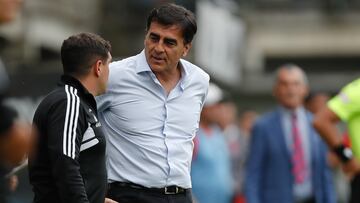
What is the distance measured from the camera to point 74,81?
7262 millimetres

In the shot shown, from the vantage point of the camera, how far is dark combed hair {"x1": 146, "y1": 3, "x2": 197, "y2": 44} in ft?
25.7

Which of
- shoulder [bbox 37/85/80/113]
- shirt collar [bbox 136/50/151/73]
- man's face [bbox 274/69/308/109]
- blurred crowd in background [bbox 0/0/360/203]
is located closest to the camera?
shoulder [bbox 37/85/80/113]

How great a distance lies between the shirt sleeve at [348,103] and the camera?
9352 mm

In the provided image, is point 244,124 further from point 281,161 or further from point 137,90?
point 137,90

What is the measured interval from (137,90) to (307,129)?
3997mm

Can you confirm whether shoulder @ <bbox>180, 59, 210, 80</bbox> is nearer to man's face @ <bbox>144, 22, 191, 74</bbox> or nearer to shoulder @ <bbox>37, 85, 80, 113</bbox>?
man's face @ <bbox>144, 22, 191, 74</bbox>

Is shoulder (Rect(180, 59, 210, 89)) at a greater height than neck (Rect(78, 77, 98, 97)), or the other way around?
neck (Rect(78, 77, 98, 97))

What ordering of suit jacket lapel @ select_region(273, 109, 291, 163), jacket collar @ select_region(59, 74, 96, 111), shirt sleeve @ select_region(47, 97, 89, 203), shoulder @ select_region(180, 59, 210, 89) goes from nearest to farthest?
shirt sleeve @ select_region(47, 97, 89, 203) → jacket collar @ select_region(59, 74, 96, 111) → shoulder @ select_region(180, 59, 210, 89) → suit jacket lapel @ select_region(273, 109, 291, 163)

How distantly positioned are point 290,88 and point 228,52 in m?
8.63

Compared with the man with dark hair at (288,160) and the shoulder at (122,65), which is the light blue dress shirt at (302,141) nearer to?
the man with dark hair at (288,160)

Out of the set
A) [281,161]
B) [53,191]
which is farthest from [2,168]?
[281,161]

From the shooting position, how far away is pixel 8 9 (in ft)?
18.0

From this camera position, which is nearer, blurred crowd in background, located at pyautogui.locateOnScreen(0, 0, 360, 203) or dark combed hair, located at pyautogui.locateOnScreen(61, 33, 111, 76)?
dark combed hair, located at pyautogui.locateOnScreen(61, 33, 111, 76)

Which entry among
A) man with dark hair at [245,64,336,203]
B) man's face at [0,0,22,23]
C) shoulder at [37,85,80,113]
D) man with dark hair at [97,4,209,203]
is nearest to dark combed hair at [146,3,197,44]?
man with dark hair at [97,4,209,203]
